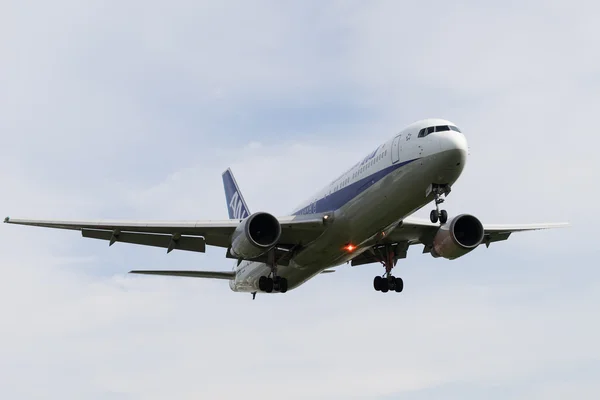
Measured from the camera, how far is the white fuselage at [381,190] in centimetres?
2333

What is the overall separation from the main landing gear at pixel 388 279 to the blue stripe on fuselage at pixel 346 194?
4590 millimetres

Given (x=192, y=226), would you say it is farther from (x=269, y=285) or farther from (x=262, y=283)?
(x=269, y=285)

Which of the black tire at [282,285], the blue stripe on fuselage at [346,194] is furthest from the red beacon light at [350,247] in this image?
the black tire at [282,285]

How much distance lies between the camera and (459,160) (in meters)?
23.2

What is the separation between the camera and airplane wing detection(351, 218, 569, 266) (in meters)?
30.2

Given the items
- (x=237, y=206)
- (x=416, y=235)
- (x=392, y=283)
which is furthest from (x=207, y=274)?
(x=416, y=235)

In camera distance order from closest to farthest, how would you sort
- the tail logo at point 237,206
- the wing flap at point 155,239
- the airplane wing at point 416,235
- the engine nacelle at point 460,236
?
1. the engine nacelle at point 460,236
2. the wing flap at point 155,239
3. the airplane wing at point 416,235
4. the tail logo at point 237,206

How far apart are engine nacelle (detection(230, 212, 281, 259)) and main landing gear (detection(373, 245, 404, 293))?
7136mm

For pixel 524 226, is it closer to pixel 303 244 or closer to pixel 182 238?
pixel 303 244

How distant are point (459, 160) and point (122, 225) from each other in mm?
12540

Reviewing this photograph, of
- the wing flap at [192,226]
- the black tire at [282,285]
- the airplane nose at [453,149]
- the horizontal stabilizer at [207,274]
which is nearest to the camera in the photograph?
the airplane nose at [453,149]

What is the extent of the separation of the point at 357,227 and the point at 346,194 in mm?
1317

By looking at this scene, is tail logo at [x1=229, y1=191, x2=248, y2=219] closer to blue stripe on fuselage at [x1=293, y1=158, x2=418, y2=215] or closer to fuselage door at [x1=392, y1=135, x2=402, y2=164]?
blue stripe on fuselage at [x1=293, y1=158, x2=418, y2=215]

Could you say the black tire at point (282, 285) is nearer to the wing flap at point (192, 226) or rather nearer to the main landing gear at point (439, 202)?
the wing flap at point (192, 226)
